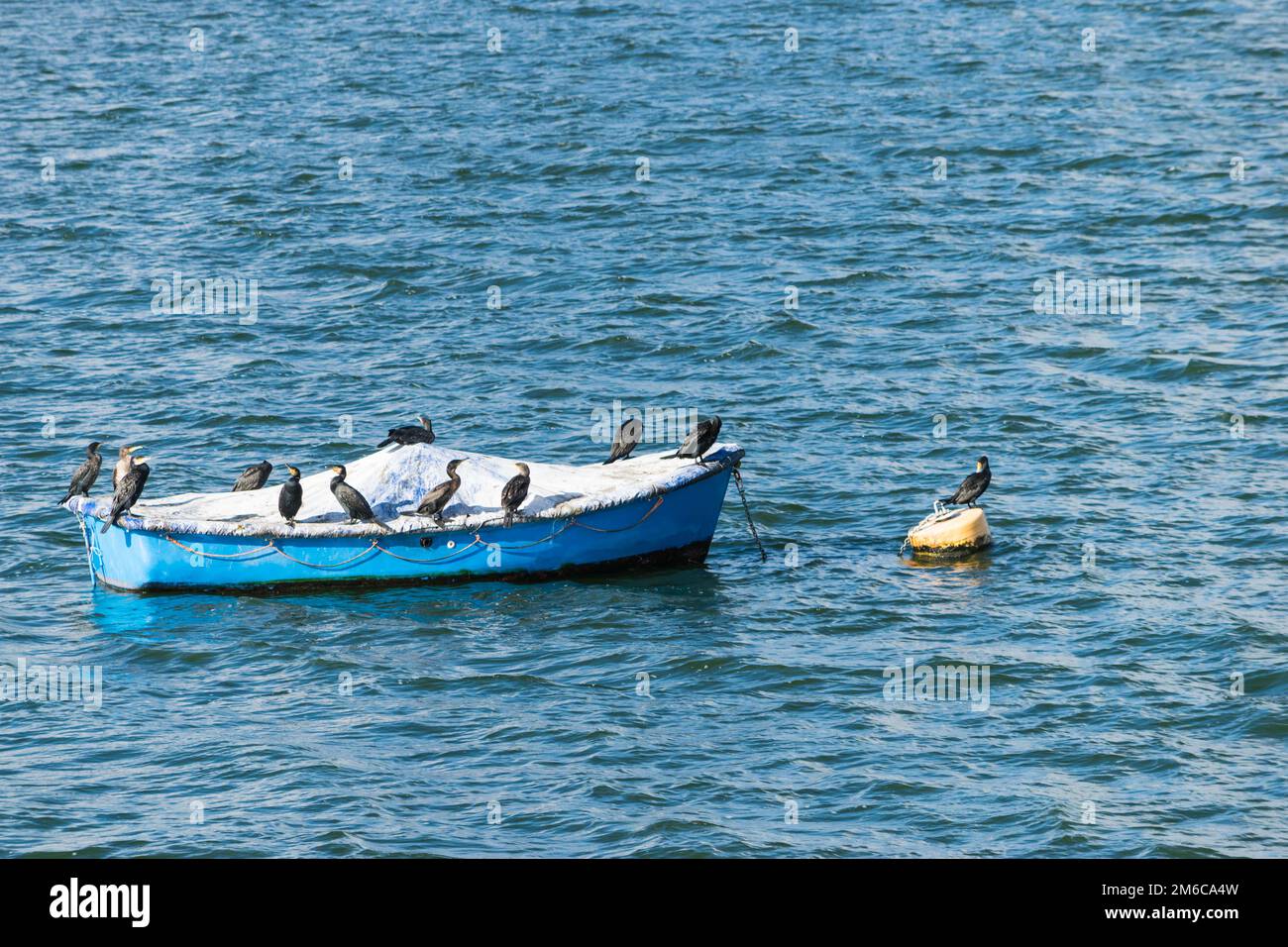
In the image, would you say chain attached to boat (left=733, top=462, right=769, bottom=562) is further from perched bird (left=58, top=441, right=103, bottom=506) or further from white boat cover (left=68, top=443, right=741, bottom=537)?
perched bird (left=58, top=441, right=103, bottom=506)

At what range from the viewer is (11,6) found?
59094 millimetres

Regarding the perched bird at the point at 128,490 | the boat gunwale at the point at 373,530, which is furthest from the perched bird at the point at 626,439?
the perched bird at the point at 128,490

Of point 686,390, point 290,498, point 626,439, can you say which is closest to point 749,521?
point 626,439

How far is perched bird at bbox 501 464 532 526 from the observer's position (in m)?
23.6

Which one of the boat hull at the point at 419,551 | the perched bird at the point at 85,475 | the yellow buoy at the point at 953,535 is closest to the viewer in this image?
the boat hull at the point at 419,551

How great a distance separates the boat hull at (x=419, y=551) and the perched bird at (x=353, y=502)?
25cm

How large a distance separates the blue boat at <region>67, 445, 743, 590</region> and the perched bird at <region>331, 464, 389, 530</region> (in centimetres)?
11

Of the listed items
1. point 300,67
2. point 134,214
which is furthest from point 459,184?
point 300,67

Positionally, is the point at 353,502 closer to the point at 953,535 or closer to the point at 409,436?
the point at 409,436

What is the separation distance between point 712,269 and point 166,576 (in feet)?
52.7

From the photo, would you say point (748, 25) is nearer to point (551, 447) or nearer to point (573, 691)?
point (551, 447)

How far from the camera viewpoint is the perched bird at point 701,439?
24.5m

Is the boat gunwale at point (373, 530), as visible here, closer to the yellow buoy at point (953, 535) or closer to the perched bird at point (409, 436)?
the perched bird at point (409, 436)

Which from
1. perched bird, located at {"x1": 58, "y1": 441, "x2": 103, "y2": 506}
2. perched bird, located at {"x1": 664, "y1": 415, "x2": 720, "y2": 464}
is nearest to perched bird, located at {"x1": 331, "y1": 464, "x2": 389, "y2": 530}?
perched bird, located at {"x1": 58, "y1": 441, "x2": 103, "y2": 506}
